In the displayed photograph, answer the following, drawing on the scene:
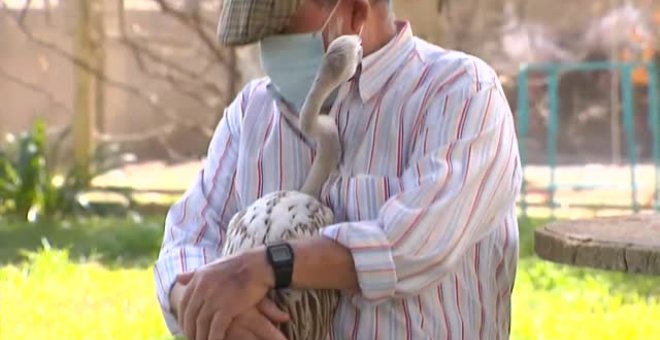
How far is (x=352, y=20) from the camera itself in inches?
107

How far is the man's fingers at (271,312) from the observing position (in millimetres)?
2562

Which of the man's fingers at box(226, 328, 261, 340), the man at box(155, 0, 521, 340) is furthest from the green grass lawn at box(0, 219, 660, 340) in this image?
the man's fingers at box(226, 328, 261, 340)

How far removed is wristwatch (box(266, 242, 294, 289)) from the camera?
254cm

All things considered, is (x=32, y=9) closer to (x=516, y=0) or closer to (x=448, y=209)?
(x=516, y=0)

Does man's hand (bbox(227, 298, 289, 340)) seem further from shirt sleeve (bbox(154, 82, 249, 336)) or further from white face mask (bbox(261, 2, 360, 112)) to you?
white face mask (bbox(261, 2, 360, 112))

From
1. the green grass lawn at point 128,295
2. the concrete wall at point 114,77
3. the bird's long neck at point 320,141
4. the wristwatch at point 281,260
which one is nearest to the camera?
the wristwatch at point 281,260

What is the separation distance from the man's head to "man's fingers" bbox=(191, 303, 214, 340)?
531 millimetres

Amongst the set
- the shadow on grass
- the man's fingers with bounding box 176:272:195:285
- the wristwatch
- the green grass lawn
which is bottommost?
the shadow on grass

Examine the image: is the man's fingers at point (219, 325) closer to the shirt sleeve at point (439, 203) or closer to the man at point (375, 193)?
the man at point (375, 193)

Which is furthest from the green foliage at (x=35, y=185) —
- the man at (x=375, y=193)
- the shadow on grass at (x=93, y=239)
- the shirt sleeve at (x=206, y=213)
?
the man at (x=375, y=193)

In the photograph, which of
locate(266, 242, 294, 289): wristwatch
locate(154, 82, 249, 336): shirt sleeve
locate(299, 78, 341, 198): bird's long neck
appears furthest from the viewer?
locate(154, 82, 249, 336): shirt sleeve

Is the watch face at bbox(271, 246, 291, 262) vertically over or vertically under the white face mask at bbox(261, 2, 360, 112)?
under

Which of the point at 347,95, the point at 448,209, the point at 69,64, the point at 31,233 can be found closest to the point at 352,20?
the point at 347,95

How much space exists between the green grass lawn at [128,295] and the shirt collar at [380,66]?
8.56ft
